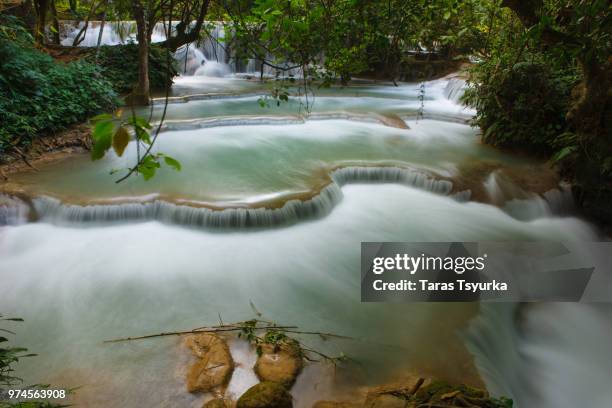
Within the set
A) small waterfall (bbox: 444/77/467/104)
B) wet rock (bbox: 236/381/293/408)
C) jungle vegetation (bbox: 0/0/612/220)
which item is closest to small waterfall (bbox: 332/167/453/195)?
jungle vegetation (bbox: 0/0/612/220)

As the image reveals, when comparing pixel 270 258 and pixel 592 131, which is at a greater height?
pixel 592 131

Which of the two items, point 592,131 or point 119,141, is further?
point 592,131

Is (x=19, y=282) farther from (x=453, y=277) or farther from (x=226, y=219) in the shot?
(x=453, y=277)

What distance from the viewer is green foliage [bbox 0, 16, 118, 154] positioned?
262 inches

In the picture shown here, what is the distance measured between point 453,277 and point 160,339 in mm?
2945

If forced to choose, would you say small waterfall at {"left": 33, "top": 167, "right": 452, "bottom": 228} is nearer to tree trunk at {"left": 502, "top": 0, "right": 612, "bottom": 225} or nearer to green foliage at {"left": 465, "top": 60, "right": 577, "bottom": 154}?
tree trunk at {"left": 502, "top": 0, "right": 612, "bottom": 225}

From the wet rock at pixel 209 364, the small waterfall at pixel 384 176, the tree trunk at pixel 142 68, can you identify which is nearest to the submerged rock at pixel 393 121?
the small waterfall at pixel 384 176

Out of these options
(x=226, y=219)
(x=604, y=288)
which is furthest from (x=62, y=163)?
(x=604, y=288)

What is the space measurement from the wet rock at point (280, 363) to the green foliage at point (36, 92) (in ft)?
18.1

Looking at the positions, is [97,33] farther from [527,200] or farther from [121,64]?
[527,200]

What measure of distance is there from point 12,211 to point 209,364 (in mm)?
3697

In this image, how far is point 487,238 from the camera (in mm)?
5504

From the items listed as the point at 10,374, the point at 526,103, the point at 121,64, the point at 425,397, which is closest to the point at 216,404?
the point at 425,397

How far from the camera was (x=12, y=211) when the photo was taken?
5.23 metres
